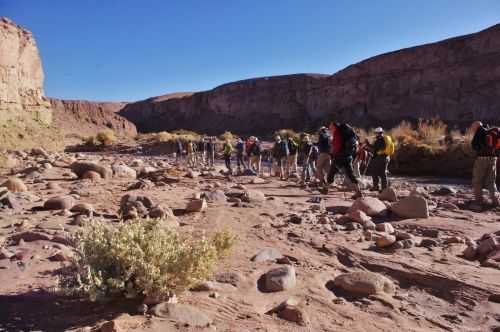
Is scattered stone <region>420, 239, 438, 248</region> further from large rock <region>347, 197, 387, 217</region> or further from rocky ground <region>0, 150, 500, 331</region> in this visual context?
large rock <region>347, 197, 387, 217</region>

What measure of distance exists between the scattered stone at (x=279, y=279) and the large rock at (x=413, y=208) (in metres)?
3.34

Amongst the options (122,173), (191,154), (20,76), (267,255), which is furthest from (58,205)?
(20,76)

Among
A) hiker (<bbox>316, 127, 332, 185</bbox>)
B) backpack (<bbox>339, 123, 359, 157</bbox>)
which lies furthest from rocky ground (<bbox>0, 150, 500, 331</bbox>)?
hiker (<bbox>316, 127, 332, 185</bbox>)

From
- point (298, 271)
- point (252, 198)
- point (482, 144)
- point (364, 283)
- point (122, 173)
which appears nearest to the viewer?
point (364, 283)

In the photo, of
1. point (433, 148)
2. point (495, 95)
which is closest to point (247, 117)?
point (495, 95)

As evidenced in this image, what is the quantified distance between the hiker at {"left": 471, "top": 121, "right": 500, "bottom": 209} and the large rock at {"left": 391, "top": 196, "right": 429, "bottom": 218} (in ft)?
5.95

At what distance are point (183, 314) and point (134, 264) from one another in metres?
0.51

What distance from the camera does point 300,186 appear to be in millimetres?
10570

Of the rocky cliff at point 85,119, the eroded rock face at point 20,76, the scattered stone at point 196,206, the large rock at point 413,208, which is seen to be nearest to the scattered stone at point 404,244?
the large rock at point 413,208

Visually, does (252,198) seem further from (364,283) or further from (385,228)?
(364,283)

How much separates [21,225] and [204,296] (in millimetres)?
3397

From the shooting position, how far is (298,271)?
12.8 feet

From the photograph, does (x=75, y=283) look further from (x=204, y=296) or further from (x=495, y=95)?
(x=495, y=95)

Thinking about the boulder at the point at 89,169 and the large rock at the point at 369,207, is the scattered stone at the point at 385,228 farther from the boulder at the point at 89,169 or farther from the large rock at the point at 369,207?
the boulder at the point at 89,169
